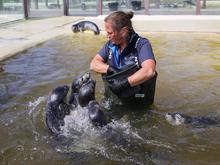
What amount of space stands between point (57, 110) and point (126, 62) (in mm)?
1074

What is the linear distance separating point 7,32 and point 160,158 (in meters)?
12.4

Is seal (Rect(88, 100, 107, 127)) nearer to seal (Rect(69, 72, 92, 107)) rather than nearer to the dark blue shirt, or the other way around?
seal (Rect(69, 72, 92, 107))

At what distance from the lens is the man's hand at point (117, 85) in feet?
16.8

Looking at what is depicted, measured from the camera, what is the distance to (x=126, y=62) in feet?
17.5

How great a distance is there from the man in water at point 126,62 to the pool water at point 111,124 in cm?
43

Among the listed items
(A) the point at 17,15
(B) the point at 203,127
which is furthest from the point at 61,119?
(A) the point at 17,15

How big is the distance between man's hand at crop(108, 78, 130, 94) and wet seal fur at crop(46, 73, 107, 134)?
25 centimetres

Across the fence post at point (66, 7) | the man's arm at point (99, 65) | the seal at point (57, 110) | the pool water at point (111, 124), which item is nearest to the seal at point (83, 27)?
the pool water at point (111, 124)

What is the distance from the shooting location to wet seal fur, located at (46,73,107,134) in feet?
16.2

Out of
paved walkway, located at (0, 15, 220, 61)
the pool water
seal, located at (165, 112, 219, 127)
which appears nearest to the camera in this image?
the pool water

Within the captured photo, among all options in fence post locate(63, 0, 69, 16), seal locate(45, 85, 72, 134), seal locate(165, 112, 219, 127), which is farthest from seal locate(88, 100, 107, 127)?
fence post locate(63, 0, 69, 16)

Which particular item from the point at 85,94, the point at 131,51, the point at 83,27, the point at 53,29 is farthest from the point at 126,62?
the point at 53,29

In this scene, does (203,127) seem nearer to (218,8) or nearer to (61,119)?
(61,119)

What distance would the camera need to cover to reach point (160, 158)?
4.55m
